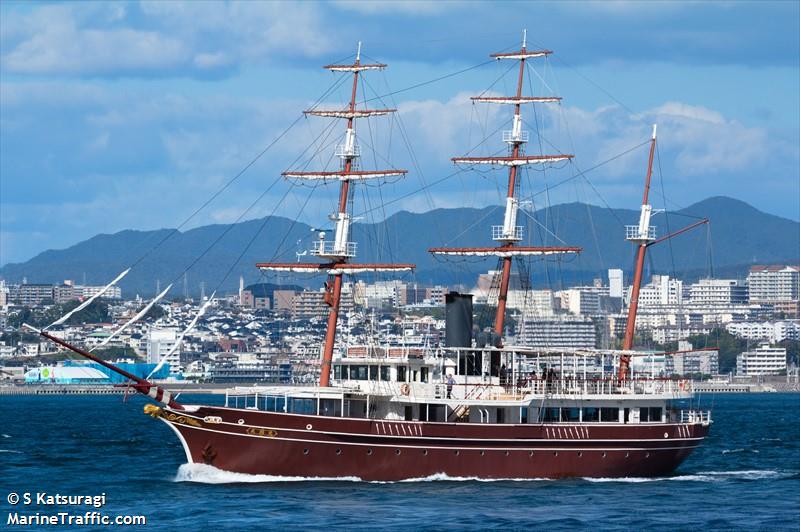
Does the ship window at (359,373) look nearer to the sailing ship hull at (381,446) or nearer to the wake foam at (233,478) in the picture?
the sailing ship hull at (381,446)

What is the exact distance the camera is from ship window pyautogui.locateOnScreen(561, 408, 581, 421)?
220 ft

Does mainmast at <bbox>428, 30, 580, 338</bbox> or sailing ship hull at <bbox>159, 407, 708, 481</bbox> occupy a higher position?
mainmast at <bbox>428, 30, 580, 338</bbox>

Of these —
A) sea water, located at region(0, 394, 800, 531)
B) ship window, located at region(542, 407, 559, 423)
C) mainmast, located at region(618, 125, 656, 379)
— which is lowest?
sea water, located at region(0, 394, 800, 531)

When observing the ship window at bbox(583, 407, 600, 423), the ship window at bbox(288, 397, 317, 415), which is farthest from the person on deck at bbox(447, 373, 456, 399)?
the ship window at bbox(583, 407, 600, 423)

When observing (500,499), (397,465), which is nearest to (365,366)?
(397,465)

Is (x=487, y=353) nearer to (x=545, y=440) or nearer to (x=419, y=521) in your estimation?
(x=545, y=440)

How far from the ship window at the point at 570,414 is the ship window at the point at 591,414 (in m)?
0.36

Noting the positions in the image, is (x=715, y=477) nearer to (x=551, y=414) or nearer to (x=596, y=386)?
(x=596, y=386)

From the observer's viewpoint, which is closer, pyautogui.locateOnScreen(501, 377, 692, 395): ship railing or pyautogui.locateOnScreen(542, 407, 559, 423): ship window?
pyautogui.locateOnScreen(542, 407, 559, 423): ship window

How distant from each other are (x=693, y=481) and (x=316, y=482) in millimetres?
16473

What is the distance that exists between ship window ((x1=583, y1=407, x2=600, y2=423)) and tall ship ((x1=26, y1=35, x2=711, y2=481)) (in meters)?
0.04

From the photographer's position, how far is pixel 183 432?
62.3 metres

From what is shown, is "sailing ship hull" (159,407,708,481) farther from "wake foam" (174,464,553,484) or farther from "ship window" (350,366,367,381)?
"ship window" (350,366,367,381)

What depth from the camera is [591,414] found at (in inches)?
2675
